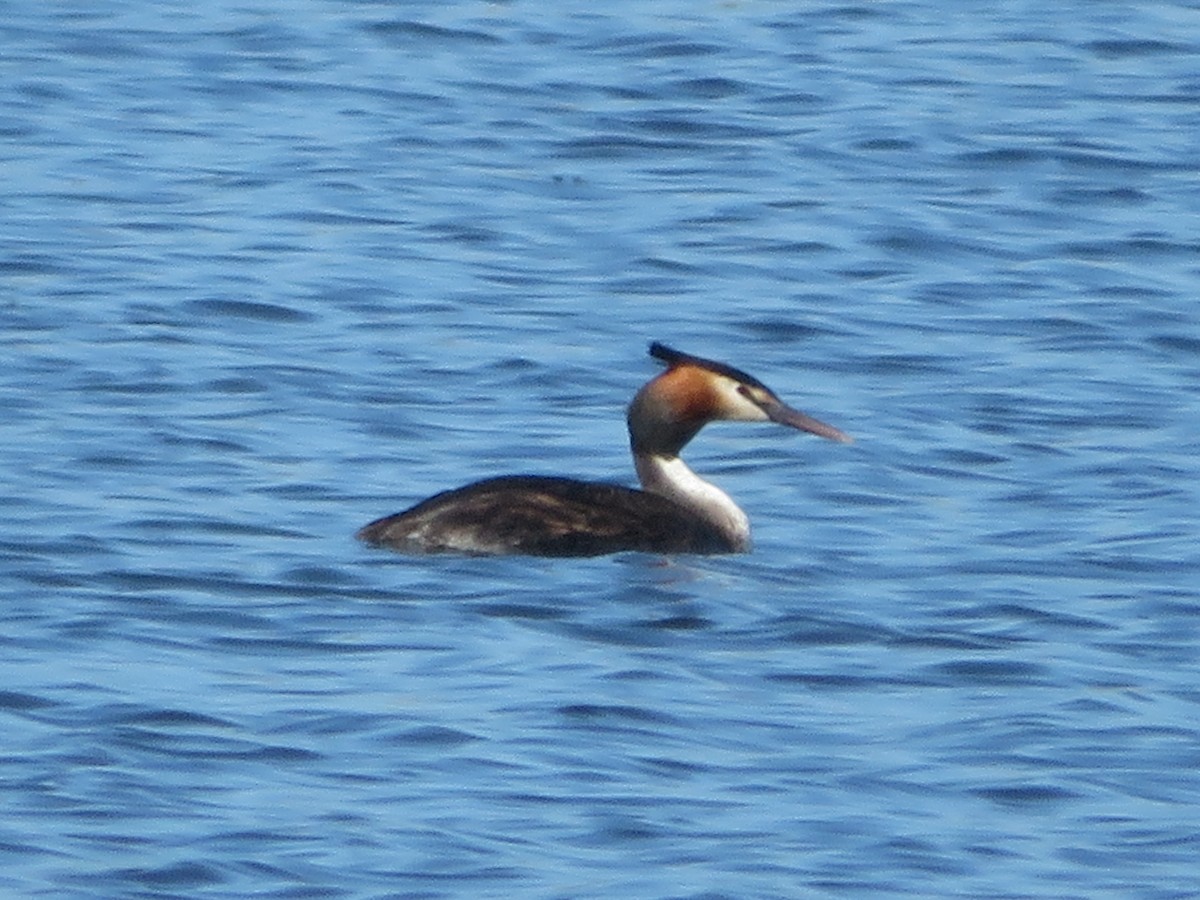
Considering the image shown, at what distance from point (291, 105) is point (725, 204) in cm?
342

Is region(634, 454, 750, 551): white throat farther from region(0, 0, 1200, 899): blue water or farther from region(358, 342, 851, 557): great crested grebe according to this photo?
region(0, 0, 1200, 899): blue water

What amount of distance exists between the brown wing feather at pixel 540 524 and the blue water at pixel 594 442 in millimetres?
81

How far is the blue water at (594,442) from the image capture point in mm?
8477

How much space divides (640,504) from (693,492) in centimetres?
33

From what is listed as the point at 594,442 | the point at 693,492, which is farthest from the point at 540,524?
the point at 594,442

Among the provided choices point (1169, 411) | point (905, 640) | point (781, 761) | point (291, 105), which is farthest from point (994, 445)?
point (291, 105)

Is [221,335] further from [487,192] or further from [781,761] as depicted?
[781,761]

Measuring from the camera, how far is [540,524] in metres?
11.0

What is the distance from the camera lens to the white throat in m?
11.5

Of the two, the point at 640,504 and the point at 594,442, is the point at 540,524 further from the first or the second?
the point at 594,442

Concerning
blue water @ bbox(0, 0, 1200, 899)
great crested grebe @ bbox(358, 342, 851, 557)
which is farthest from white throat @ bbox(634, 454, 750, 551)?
blue water @ bbox(0, 0, 1200, 899)

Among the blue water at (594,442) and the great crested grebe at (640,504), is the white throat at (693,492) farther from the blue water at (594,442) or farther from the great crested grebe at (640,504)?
the blue water at (594,442)

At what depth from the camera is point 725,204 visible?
56.7 feet

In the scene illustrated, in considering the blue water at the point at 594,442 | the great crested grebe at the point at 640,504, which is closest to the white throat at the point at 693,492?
the great crested grebe at the point at 640,504
